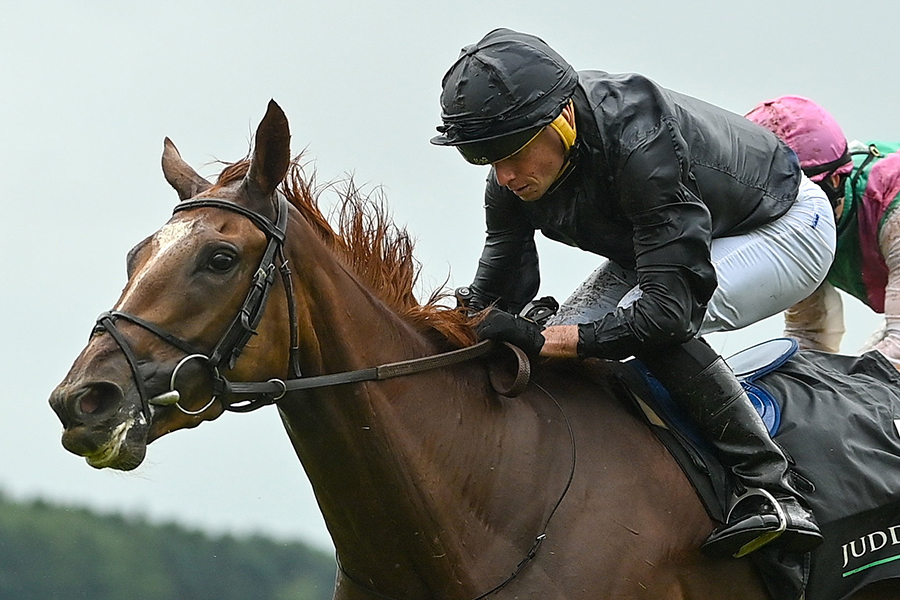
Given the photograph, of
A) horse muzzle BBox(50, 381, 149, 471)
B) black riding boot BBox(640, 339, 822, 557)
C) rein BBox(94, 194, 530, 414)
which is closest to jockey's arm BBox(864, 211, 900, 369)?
black riding boot BBox(640, 339, 822, 557)

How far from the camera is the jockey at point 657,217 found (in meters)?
3.49

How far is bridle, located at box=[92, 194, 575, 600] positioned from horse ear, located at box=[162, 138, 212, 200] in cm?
14

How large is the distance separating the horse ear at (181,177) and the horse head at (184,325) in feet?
0.45

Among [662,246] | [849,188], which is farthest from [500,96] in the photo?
[849,188]

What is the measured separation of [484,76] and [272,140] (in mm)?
642

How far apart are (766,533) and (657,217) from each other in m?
0.90

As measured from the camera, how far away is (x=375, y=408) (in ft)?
10.9

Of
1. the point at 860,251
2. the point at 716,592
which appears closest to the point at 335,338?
the point at 716,592

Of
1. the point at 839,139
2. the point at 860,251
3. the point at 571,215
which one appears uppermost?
the point at 571,215

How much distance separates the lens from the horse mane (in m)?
3.44

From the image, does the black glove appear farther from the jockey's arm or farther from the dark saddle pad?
the jockey's arm

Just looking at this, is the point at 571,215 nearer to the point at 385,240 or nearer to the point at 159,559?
the point at 385,240

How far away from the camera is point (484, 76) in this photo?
11.4 feet

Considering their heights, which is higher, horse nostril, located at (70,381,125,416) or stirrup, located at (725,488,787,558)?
horse nostril, located at (70,381,125,416)
